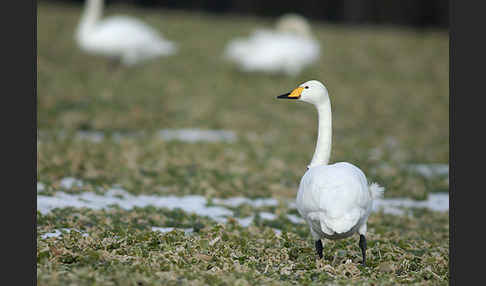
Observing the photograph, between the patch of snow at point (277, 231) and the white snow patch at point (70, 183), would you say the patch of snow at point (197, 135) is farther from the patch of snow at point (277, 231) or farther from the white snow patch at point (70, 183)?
the patch of snow at point (277, 231)

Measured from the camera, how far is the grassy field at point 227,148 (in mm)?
4770

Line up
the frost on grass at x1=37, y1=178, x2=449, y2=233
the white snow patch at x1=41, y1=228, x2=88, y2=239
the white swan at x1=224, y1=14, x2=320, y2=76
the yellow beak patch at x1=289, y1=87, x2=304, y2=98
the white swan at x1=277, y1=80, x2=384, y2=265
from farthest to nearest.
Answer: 1. the white swan at x1=224, y1=14, x2=320, y2=76
2. the frost on grass at x1=37, y1=178, x2=449, y2=233
3. the white snow patch at x1=41, y1=228, x2=88, y2=239
4. the yellow beak patch at x1=289, y1=87, x2=304, y2=98
5. the white swan at x1=277, y1=80, x2=384, y2=265

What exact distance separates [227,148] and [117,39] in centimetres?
536

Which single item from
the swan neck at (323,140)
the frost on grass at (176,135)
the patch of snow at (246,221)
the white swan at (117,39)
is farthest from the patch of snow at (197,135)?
the swan neck at (323,140)

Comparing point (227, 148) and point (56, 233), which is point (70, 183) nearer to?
point (56, 233)

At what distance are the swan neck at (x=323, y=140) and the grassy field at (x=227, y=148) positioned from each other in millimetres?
802

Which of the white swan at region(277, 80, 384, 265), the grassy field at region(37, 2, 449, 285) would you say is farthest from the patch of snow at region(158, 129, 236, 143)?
the white swan at region(277, 80, 384, 265)

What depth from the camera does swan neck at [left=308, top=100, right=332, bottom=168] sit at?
17.1ft

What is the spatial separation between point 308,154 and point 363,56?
10.0m

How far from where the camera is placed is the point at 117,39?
578 inches

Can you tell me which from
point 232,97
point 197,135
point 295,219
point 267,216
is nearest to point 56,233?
point 267,216

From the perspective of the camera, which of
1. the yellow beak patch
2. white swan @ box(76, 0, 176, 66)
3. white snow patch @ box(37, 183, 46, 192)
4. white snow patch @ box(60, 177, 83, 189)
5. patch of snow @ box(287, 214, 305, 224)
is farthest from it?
white swan @ box(76, 0, 176, 66)

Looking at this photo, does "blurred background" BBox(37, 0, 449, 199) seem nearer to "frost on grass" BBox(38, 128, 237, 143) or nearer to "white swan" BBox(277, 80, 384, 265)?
"frost on grass" BBox(38, 128, 237, 143)

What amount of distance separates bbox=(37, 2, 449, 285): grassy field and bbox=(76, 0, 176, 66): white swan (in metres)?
0.67
